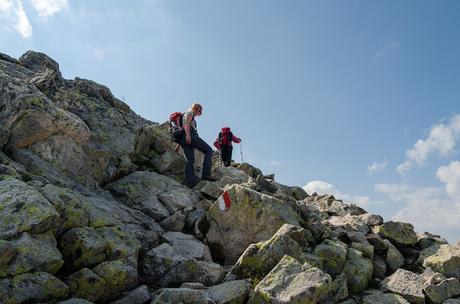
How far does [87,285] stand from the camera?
30.7 ft

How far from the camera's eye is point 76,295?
917cm

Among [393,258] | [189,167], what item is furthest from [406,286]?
[189,167]

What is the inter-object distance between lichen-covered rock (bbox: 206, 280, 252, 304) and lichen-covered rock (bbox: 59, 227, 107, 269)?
10.2 ft

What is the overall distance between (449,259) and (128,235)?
1275 centimetres

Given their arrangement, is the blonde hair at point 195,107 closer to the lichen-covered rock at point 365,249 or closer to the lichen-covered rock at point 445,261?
the lichen-covered rock at point 365,249

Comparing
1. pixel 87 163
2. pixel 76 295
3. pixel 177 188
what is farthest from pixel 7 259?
pixel 177 188

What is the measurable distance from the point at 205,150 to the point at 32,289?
13.1 metres

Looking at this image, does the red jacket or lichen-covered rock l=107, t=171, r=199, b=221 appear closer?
lichen-covered rock l=107, t=171, r=199, b=221

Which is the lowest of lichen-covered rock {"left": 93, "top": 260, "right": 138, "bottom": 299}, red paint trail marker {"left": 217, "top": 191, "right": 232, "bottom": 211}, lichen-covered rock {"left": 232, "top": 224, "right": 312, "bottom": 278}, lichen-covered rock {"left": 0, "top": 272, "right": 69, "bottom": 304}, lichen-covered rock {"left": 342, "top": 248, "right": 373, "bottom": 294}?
lichen-covered rock {"left": 0, "top": 272, "right": 69, "bottom": 304}

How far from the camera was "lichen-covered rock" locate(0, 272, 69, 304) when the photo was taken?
810 cm

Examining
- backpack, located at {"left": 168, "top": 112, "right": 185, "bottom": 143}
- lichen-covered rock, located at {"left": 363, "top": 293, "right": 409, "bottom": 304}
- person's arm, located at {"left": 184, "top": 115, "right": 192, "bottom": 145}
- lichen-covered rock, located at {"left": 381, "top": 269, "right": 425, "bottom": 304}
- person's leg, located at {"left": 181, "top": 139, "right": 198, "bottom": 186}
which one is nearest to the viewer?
lichen-covered rock, located at {"left": 363, "top": 293, "right": 409, "bottom": 304}

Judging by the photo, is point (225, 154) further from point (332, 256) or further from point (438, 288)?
point (438, 288)

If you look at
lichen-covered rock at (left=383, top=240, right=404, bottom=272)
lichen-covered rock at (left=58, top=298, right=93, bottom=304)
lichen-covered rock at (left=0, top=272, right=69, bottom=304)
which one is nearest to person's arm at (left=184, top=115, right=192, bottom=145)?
lichen-covered rock at (left=383, top=240, right=404, bottom=272)

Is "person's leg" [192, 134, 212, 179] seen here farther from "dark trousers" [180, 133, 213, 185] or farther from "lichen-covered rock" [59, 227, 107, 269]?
"lichen-covered rock" [59, 227, 107, 269]
